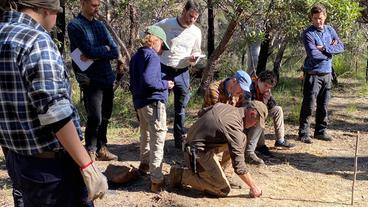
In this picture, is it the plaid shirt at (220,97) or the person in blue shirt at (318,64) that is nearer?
the plaid shirt at (220,97)

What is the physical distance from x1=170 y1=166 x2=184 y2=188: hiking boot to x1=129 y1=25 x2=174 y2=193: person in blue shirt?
0.13 metres

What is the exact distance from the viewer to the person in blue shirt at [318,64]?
19.7ft

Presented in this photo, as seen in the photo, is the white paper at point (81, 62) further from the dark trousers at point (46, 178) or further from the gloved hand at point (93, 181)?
the gloved hand at point (93, 181)

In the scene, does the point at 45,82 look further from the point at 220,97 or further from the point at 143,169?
the point at 143,169

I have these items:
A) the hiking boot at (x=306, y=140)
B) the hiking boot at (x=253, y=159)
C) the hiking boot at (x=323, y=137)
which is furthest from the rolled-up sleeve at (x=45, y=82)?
the hiking boot at (x=323, y=137)

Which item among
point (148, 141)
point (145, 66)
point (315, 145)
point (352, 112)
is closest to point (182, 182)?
point (148, 141)

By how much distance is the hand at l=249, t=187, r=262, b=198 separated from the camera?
175 inches

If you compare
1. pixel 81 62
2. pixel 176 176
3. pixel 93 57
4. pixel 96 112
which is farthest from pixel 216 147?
pixel 81 62

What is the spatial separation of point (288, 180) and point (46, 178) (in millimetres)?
3340

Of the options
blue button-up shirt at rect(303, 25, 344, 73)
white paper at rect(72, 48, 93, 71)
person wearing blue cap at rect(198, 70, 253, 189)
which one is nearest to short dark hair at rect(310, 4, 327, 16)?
blue button-up shirt at rect(303, 25, 344, 73)

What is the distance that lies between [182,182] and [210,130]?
686 mm

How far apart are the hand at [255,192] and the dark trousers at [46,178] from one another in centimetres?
241

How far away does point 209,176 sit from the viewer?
4461 millimetres

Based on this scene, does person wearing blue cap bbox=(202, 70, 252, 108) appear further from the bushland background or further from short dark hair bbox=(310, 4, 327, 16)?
short dark hair bbox=(310, 4, 327, 16)
